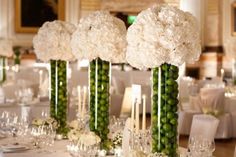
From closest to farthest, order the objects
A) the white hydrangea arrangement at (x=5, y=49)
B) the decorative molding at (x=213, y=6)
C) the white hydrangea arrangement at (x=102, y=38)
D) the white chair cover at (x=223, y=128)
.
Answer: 1. the white hydrangea arrangement at (x=102, y=38)
2. the white hydrangea arrangement at (x=5, y=49)
3. the white chair cover at (x=223, y=128)
4. the decorative molding at (x=213, y=6)

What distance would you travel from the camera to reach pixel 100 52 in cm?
471

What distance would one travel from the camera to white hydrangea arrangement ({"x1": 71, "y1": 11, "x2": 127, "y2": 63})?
15.3 feet

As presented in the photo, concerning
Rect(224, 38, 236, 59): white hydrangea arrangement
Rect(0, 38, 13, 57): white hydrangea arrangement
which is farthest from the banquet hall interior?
Rect(224, 38, 236, 59): white hydrangea arrangement

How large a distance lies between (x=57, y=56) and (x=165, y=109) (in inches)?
77.7

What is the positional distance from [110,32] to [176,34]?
1045 mm

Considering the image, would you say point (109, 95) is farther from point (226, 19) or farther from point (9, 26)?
point (226, 19)

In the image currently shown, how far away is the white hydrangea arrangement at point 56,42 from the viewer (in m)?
5.52

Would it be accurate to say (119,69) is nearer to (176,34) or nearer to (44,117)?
(44,117)

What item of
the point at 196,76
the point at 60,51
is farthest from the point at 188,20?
the point at 196,76

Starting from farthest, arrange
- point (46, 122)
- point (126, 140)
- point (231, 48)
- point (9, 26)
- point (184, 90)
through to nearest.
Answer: point (9, 26) → point (231, 48) → point (184, 90) → point (46, 122) → point (126, 140)

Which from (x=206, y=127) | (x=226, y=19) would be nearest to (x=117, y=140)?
(x=206, y=127)

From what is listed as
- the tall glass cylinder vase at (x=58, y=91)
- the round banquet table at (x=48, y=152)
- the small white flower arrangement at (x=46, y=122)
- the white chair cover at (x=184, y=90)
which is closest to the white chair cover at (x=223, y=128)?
the white chair cover at (x=184, y=90)

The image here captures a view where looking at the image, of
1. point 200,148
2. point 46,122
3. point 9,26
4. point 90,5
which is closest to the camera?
point 200,148

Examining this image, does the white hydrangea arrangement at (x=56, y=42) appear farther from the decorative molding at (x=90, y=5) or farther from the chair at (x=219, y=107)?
the decorative molding at (x=90, y=5)
